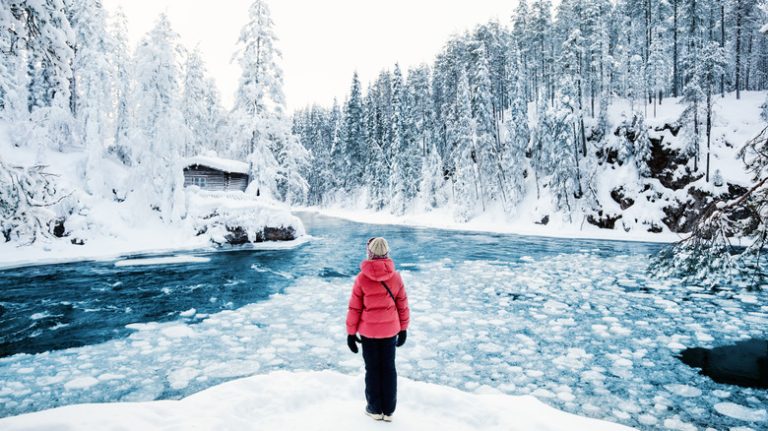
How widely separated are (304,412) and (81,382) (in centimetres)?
→ 442

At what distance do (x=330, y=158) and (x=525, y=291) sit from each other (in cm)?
6084

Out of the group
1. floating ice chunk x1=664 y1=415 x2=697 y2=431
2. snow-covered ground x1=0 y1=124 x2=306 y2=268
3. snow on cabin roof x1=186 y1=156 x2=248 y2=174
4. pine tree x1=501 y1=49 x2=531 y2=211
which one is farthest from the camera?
pine tree x1=501 y1=49 x2=531 y2=211

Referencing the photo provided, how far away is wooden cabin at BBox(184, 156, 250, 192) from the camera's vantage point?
3459 cm

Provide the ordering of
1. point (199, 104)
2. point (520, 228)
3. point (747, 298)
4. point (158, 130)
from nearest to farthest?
point (747, 298) → point (158, 130) → point (520, 228) → point (199, 104)

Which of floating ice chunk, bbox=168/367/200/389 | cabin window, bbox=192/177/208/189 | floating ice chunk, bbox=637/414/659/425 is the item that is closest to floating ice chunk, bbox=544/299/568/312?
floating ice chunk, bbox=637/414/659/425

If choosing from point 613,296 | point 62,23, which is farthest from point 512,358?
point 62,23

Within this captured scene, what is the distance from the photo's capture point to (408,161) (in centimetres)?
5266

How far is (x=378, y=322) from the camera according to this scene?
4211 millimetres

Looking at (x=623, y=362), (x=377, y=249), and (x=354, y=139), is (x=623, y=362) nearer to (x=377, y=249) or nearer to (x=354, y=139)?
(x=377, y=249)

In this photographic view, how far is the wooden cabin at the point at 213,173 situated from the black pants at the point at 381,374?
106 feet

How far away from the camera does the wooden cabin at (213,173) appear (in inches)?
1362

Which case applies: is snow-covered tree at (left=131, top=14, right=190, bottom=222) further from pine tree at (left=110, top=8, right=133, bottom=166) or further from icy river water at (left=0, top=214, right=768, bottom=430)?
icy river water at (left=0, top=214, right=768, bottom=430)

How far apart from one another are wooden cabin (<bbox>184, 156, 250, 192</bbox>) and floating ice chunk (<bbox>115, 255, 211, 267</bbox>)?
15.1m

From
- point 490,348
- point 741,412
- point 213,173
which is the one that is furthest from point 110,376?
point 213,173
